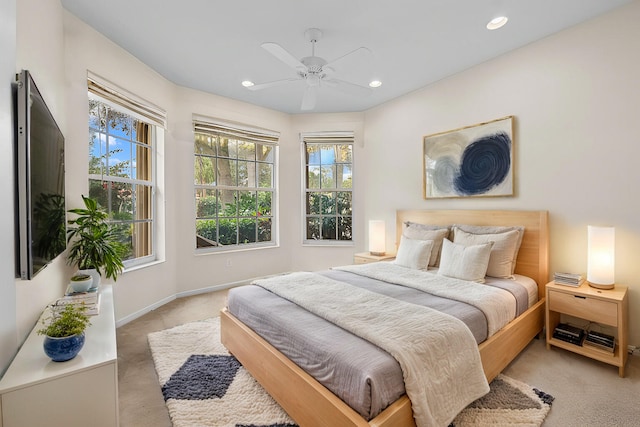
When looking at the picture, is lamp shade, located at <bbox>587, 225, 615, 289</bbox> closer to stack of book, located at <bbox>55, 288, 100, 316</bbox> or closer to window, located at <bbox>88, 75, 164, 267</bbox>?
stack of book, located at <bbox>55, 288, 100, 316</bbox>

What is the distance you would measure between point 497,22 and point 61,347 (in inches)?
145

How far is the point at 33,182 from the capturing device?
136 cm

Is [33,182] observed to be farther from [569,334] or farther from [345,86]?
[569,334]

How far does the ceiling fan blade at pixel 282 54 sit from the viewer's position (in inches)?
83.4

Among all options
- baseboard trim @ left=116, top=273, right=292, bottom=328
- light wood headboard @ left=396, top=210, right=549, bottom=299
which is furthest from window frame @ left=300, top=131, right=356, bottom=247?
light wood headboard @ left=396, top=210, right=549, bottom=299

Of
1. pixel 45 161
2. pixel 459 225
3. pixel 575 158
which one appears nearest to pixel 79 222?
pixel 45 161

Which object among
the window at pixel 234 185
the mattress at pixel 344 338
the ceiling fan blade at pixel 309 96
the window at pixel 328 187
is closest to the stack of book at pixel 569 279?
the mattress at pixel 344 338

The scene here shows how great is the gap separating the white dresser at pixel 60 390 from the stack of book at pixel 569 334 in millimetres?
3112

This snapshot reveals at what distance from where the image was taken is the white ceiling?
2334 millimetres

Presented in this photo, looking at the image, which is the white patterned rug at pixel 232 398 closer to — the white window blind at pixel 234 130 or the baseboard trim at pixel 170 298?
the baseboard trim at pixel 170 298

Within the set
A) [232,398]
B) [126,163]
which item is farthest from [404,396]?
[126,163]

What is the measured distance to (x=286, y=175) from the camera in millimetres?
4941

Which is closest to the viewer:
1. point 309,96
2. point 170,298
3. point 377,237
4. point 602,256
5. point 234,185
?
point 602,256

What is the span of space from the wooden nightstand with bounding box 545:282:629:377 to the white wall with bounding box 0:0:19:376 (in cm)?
345
